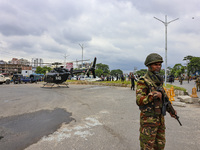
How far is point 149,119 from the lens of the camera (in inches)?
82.7

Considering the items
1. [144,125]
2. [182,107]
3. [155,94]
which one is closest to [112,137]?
[144,125]

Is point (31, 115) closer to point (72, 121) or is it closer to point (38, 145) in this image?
point (72, 121)

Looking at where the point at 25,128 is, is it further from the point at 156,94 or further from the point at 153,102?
the point at 156,94

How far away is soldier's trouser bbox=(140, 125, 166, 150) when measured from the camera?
206 cm

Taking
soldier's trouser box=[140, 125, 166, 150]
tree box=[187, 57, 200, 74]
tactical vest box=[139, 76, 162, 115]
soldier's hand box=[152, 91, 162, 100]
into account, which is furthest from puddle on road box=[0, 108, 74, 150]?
tree box=[187, 57, 200, 74]

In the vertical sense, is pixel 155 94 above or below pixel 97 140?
above

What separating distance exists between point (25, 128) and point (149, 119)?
3.79 m

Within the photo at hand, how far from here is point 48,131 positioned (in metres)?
3.81

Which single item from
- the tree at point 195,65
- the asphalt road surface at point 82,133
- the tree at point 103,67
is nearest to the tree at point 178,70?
the tree at point 195,65

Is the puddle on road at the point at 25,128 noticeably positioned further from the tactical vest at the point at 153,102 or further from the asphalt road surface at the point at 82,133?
the tactical vest at the point at 153,102

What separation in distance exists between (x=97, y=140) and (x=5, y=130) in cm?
281

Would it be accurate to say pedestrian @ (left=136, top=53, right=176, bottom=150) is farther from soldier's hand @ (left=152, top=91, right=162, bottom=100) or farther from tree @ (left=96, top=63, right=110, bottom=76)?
tree @ (left=96, top=63, right=110, bottom=76)

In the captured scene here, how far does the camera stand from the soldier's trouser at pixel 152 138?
2.06 meters

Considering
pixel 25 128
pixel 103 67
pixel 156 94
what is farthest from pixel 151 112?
pixel 103 67
